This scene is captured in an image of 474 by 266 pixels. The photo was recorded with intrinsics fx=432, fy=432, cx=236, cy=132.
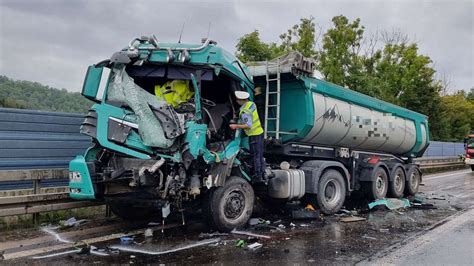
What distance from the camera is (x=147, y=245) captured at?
17.8 ft

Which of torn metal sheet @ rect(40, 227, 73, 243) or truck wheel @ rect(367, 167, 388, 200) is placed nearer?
torn metal sheet @ rect(40, 227, 73, 243)

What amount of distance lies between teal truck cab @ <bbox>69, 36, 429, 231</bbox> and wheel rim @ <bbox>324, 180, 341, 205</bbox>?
4 cm

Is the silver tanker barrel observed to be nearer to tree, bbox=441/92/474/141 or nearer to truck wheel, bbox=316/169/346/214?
truck wheel, bbox=316/169/346/214

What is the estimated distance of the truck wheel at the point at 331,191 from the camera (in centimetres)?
789

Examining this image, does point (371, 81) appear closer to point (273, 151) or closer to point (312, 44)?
point (312, 44)

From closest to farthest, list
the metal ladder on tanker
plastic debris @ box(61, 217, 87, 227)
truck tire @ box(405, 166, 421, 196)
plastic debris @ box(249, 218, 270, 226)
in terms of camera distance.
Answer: plastic debris @ box(61, 217, 87, 227) < plastic debris @ box(249, 218, 270, 226) < the metal ladder on tanker < truck tire @ box(405, 166, 421, 196)

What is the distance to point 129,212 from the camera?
6.74 m

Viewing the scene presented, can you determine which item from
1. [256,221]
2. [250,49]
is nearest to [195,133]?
[256,221]

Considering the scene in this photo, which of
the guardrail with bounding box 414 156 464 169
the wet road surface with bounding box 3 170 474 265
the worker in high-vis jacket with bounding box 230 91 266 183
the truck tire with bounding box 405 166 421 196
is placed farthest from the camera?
the guardrail with bounding box 414 156 464 169

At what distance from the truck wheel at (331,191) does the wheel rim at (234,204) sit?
203 cm

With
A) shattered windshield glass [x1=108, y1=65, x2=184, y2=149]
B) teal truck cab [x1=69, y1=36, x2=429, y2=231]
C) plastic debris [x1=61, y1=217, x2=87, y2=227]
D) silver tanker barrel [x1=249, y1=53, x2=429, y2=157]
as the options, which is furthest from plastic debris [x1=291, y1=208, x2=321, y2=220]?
plastic debris [x1=61, y1=217, x2=87, y2=227]

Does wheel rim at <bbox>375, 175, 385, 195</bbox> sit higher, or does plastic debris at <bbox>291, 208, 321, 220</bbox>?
wheel rim at <bbox>375, 175, 385, 195</bbox>

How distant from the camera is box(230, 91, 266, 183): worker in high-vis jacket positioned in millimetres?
6495

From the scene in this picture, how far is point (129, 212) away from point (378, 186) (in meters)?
5.88
